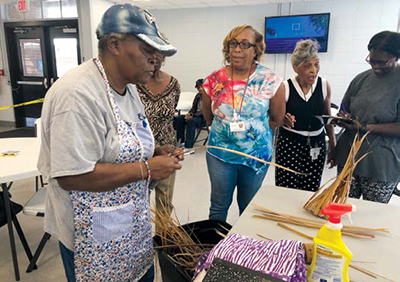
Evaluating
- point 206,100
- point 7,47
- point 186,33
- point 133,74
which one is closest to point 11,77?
point 7,47

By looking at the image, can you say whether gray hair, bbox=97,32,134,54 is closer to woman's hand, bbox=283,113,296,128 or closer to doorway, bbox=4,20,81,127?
woman's hand, bbox=283,113,296,128

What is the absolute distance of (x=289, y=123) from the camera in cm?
198

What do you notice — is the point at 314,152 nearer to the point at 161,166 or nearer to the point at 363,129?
the point at 363,129

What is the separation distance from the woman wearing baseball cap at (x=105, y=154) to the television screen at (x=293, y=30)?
17.4 feet

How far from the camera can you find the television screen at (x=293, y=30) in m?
5.48

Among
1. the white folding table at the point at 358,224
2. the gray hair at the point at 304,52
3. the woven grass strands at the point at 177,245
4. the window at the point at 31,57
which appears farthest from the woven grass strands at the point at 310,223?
the window at the point at 31,57

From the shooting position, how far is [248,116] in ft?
5.50

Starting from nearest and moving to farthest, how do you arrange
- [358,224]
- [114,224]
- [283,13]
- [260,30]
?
[114,224]
[358,224]
[283,13]
[260,30]

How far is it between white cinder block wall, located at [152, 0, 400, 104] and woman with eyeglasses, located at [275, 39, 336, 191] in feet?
13.5

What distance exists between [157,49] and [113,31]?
140mm

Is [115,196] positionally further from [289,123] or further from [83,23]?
[83,23]

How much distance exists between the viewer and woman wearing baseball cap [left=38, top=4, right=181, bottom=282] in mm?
859

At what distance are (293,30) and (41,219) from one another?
5.24 meters

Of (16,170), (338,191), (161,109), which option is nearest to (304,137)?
(338,191)
